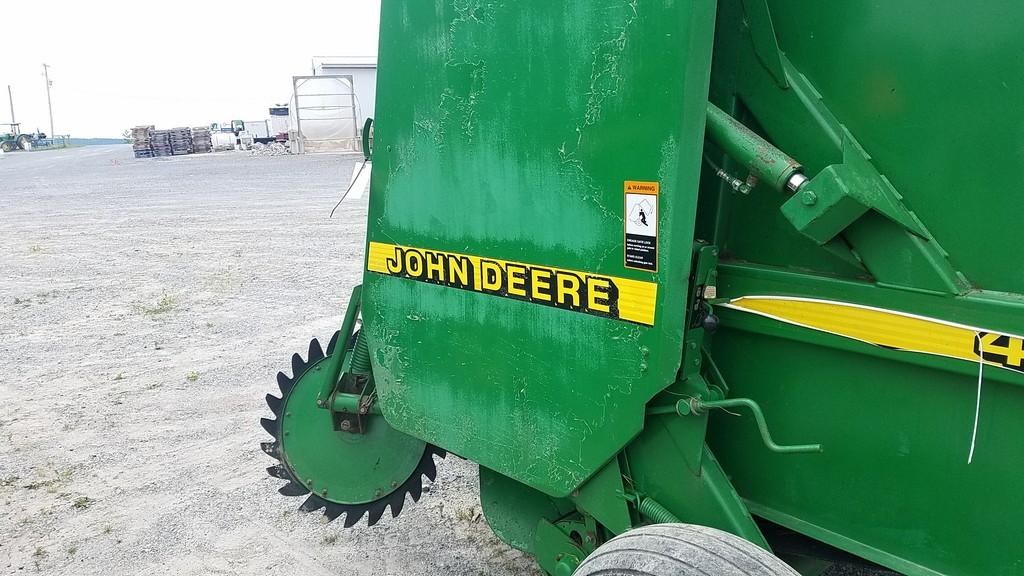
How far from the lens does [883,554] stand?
75.6 inches

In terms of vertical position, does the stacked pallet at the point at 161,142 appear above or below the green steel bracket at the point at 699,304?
below

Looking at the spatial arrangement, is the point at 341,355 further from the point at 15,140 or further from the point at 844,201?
the point at 15,140

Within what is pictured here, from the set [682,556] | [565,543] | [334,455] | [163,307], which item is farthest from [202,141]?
[682,556]

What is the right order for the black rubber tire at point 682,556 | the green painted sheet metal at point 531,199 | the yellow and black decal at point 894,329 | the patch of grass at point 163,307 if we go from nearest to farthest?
the yellow and black decal at point 894,329
the black rubber tire at point 682,556
the green painted sheet metal at point 531,199
the patch of grass at point 163,307

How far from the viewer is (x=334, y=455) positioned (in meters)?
3.26

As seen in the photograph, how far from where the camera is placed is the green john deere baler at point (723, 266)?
1.67m

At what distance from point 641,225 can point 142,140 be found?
38.0 meters

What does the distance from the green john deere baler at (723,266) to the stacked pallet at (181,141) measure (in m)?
37.9

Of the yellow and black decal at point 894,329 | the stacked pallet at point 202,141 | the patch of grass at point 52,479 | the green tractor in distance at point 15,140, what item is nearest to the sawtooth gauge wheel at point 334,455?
the patch of grass at point 52,479

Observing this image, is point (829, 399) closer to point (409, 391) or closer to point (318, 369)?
point (409, 391)

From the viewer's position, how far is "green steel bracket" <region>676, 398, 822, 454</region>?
1.81m

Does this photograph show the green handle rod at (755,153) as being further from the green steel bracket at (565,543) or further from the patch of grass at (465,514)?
the patch of grass at (465,514)

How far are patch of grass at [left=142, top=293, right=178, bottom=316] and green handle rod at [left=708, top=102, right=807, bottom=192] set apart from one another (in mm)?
6553

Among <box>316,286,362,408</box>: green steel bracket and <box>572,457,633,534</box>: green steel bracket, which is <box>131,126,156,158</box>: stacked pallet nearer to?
<box>316,286,362,408</box>: green steel bracket
